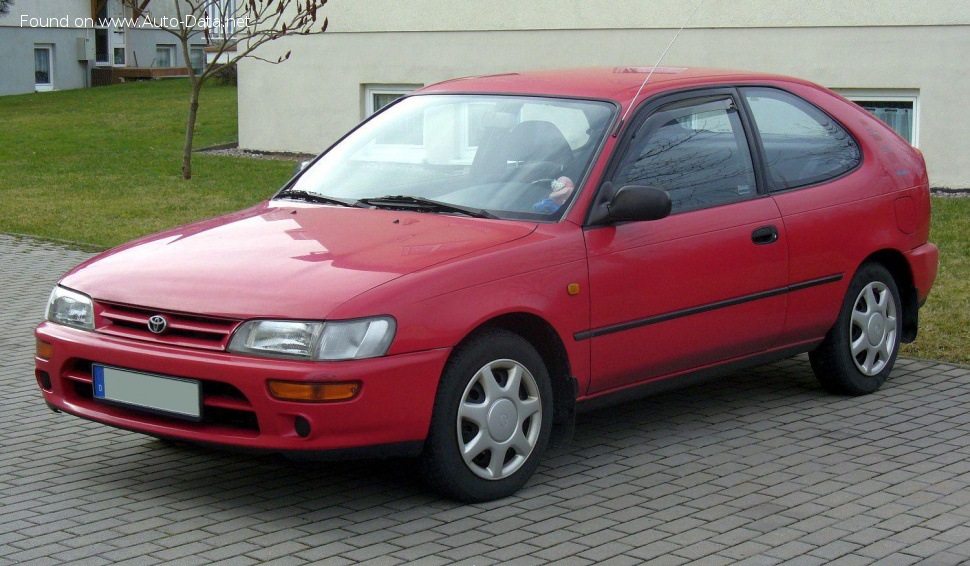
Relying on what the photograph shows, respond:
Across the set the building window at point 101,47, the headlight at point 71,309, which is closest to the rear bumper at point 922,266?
the headlight at point 71,309

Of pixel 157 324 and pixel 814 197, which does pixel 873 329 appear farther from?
pixel 157 324

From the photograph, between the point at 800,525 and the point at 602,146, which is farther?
the point at 602,146

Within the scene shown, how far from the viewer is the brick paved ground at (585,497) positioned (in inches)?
185

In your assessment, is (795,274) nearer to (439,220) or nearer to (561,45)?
(439,220)

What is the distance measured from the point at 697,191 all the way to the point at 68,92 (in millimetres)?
32468

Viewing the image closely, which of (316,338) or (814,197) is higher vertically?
(814,197)

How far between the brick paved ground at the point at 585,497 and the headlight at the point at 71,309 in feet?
2.24

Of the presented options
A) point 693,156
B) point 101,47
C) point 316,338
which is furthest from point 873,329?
point 101,47

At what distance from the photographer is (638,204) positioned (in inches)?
216

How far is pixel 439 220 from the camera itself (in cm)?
560

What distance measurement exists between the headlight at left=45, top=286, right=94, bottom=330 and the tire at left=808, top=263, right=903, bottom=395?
362 centimetres

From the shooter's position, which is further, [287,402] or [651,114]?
[651,114]

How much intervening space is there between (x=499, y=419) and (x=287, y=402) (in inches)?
34.5

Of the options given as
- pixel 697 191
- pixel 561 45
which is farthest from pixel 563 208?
pixel 561 45
